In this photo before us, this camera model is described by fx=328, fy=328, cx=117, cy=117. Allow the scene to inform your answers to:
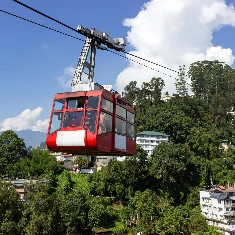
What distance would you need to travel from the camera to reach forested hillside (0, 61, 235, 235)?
2947 centimetres

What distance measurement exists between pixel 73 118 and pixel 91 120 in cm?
70

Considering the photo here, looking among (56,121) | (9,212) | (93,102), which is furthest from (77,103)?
(9,212)

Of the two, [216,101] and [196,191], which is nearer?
[196,191]

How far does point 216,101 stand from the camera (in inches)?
2773

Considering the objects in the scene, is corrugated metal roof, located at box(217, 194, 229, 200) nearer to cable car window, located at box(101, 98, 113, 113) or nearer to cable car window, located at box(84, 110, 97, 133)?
cable car window, located at box(101, 98, 113, 113)

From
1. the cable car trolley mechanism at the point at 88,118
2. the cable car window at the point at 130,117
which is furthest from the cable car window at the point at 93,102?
the cable car window at the point at 130,117

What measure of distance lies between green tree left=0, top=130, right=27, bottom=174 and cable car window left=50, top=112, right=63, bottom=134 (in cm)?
3755

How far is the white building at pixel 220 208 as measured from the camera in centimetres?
3965

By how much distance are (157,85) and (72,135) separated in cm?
6225

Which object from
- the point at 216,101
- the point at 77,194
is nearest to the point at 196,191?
the point at 77,194

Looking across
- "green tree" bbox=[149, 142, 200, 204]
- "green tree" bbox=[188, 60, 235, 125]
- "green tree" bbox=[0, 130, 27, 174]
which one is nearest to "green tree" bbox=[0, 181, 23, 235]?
"green tree" bbox=[0, 130, 27, 174]

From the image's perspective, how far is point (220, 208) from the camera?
41.1 m

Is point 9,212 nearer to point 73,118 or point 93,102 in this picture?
point 73,118

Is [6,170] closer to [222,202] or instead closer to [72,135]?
[222,202]
